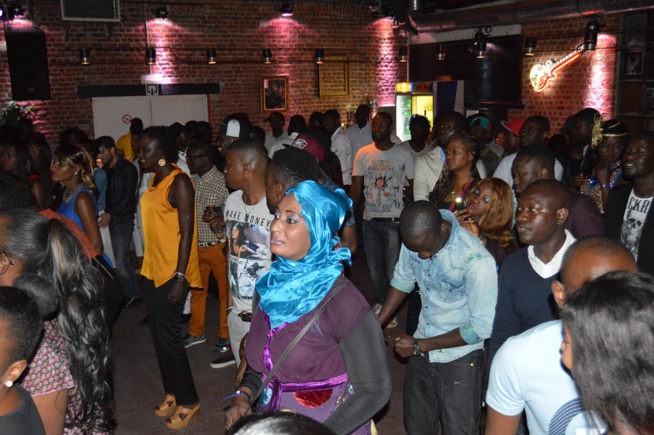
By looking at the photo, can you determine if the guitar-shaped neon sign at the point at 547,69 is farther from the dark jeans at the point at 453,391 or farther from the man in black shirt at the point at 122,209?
the dark jeans at the point at 453,391

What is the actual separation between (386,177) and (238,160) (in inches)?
103

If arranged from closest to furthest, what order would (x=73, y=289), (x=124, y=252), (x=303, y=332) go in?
(x=303, y=332) < (x=73, y=289) < (x=124, y=252)

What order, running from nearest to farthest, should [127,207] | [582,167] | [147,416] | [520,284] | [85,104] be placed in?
[520,284], [147,416], [582,167], [127,207], [85,104]

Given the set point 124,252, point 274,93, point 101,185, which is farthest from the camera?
point 274,93

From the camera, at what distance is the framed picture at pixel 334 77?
1401 centimetres

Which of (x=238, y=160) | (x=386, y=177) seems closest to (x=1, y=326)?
(x=238, y=160)

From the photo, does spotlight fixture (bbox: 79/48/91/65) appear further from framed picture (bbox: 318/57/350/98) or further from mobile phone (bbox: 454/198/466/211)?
mobile phone (bbox: 454/198/466/211)

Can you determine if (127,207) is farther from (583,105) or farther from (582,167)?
(583,105)

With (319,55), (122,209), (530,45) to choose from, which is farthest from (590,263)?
(319,55)

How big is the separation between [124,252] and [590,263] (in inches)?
230

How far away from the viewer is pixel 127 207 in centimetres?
684

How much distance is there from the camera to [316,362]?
2.25m

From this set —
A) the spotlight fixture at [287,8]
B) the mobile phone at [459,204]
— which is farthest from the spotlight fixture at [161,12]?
the mobile phone at [459,204]

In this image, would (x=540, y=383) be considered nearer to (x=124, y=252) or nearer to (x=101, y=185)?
(x=101, y=185)
